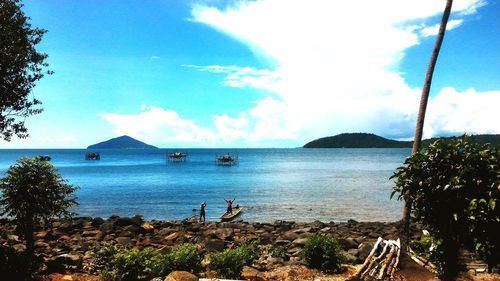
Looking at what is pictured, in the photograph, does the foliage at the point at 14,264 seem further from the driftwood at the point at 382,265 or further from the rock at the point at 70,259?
the driftwood at the point at 382,265

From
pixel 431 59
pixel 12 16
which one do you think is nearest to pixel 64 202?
pixel 12 16

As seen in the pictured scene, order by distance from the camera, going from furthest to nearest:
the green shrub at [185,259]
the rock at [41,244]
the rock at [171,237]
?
1. the rock at [171,237]
2. the rock at [41,244]
3. the green shrub at [185,259]

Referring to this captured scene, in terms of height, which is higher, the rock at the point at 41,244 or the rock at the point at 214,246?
the rock at the point at 214,246

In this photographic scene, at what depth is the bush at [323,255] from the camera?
47.5 ft

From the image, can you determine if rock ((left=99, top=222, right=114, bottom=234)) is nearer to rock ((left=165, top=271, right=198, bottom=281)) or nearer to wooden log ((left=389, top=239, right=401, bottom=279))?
rock ((left=165, top=271, right=198, bottom=281))

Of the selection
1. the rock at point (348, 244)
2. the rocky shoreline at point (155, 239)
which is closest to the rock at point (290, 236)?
the rocky shoreline at point (155, 239)

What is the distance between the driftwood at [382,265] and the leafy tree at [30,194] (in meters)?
10.7

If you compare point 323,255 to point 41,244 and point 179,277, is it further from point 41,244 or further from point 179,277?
point 41,244

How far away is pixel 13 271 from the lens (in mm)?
11180

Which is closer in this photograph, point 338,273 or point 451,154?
point 451,154

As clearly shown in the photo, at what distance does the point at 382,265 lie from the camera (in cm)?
1298

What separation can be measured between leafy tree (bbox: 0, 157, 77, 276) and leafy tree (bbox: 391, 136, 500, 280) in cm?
1157

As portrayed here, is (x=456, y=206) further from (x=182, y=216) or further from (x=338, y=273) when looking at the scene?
(x=182, y=216)

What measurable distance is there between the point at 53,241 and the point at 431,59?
22.4 m
